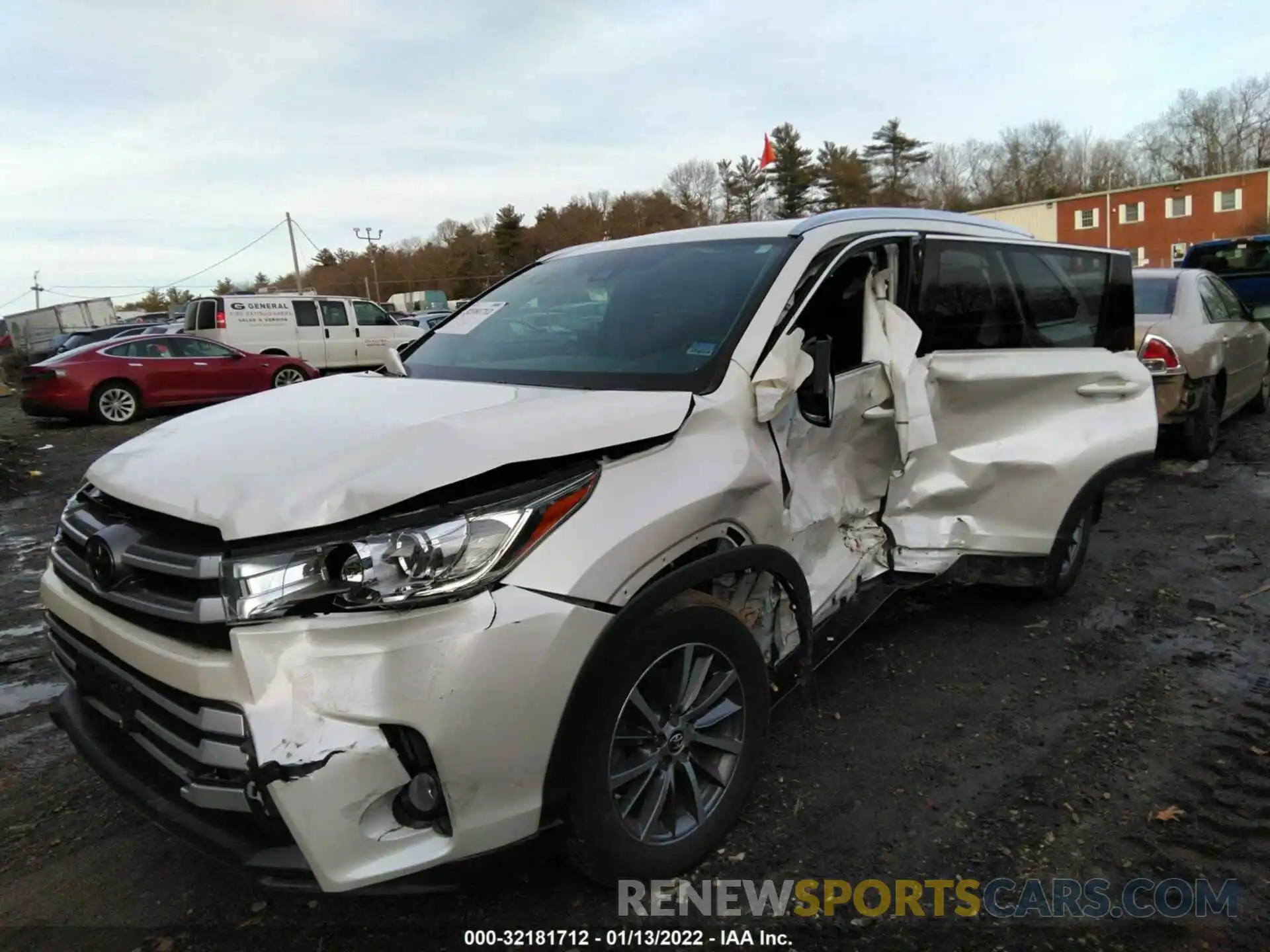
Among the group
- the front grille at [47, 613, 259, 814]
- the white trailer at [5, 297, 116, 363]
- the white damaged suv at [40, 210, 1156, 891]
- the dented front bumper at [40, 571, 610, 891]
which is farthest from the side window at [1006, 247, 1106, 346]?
the white trailer at [5, 297, 116, 363]

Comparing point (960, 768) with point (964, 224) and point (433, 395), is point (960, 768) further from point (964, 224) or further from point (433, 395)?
point (964, 224)

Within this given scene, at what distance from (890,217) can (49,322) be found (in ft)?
151

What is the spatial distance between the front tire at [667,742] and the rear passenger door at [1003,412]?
1458mm

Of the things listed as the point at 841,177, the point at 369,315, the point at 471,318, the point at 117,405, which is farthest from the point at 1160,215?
the point at 471,318

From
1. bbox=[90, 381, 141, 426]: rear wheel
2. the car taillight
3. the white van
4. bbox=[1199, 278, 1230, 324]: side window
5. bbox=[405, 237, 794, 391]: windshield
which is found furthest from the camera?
the white van

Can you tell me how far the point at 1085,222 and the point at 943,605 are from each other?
189ft

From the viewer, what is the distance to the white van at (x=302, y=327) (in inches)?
723

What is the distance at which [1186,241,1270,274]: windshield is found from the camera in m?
11.5

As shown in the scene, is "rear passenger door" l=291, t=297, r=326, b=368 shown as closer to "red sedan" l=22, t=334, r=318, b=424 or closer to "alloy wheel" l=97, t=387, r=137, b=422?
"red sedan" l=22, t=334, r=318, b=424

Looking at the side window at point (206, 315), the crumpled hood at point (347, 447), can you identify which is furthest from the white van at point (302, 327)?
the crumpled hood at point (347, 447)

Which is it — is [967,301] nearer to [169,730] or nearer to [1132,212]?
[169,730]

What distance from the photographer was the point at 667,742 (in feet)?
7.74

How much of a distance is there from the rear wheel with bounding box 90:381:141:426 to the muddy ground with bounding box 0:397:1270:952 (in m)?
11.1

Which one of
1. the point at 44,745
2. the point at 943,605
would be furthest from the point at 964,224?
the point at 44,745
